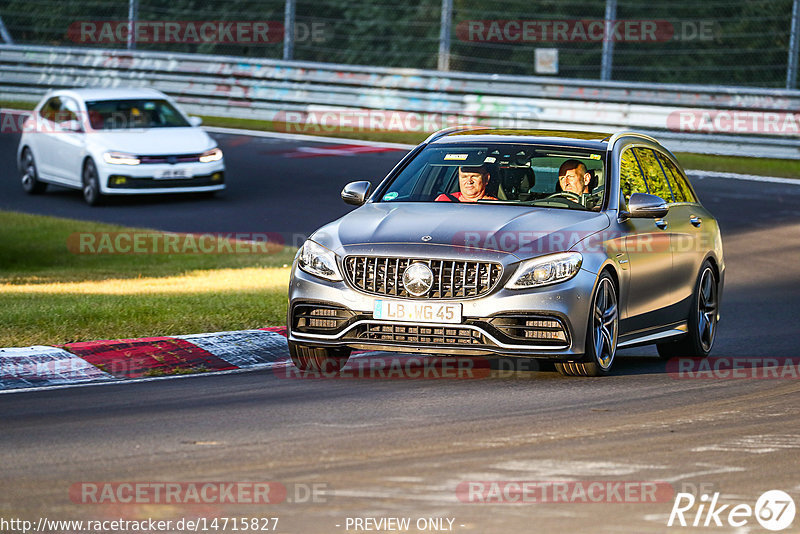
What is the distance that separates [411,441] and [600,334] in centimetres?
254

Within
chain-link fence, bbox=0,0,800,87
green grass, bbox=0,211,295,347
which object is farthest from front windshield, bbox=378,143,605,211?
chain-link fence, bbox=0,0,800,87

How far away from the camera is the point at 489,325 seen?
973 centimetres

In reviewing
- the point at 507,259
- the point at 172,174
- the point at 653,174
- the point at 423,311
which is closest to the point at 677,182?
the point at 653,174

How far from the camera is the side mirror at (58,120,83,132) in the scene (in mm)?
23812

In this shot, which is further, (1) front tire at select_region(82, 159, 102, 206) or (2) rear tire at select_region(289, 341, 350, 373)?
(1) front tire at select_region(82, 159, 102, 206)

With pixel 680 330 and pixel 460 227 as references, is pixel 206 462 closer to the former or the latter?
pixel 460 227

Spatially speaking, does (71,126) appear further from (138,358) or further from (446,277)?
(446,277)

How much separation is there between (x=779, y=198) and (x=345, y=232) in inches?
530

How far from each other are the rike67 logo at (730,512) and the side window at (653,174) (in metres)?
5.05

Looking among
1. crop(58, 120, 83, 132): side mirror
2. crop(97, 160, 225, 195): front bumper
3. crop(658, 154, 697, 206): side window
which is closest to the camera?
crop(658, 154, 697, 206): side window

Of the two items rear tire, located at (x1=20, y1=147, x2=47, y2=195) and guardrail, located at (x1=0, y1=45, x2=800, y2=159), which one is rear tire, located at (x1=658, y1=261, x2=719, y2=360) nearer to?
guardrail, located at (x1=0, y1=45, x2=800, y2=159)

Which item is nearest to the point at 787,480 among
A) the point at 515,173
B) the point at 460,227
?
the point at 460,227

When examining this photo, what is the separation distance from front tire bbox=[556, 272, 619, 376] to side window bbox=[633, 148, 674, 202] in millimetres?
1584

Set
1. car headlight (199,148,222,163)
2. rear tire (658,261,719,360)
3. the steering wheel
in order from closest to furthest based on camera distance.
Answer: the steering wheel, rear tire (658,261,719,360), car headlight (199,148,222,163)
